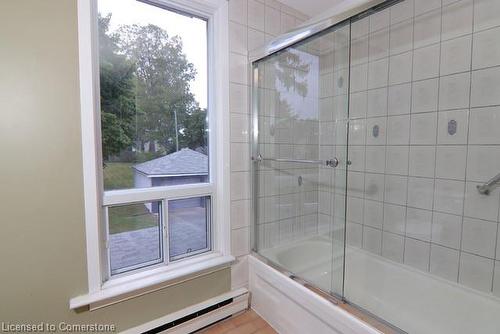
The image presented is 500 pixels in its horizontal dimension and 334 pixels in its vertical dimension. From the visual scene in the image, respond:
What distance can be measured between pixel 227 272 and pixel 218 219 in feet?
1.28

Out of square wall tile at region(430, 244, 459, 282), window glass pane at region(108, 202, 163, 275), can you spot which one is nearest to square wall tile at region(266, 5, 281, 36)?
window glass pane at region(108, 202, 163, 275)

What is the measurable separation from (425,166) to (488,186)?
13.0 inches

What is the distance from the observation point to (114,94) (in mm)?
1412

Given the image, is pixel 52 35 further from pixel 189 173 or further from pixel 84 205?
pixel 189 173

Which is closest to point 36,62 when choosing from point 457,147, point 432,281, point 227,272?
point 227,272

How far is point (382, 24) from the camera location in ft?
5.66

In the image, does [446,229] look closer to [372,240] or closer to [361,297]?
[372,240]

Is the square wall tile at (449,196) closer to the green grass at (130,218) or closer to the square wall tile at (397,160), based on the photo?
the square wall tile at (397,160)

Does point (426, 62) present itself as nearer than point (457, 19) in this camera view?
No

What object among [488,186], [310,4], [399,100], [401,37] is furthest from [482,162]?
[310,4]

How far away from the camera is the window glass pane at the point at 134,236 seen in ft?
4.73

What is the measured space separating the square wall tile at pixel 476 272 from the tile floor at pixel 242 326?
3.97 ft

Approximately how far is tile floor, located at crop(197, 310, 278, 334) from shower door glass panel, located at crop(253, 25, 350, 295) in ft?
1.37

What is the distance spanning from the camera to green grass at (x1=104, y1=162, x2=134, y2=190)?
1.41 metres
